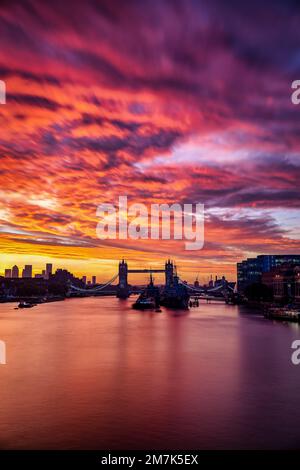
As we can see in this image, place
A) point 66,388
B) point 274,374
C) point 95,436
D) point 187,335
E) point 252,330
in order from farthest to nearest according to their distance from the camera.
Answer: point 252,330 → point 187,335 → point 274,374 → point 66,388 → point 95,436

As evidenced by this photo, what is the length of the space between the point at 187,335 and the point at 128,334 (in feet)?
22.2

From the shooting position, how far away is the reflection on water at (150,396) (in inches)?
699

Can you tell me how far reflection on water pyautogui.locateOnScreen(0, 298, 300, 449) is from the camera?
17766 millimetres

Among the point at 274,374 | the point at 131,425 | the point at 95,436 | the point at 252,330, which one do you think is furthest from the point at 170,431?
the point at 252,330

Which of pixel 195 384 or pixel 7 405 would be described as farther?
pixel 195 384

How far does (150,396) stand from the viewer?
23.7 metres

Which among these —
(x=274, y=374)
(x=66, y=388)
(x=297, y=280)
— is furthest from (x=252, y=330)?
(x=297, y=280)

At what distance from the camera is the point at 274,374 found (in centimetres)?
2906

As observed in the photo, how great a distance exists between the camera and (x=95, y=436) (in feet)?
58.4
